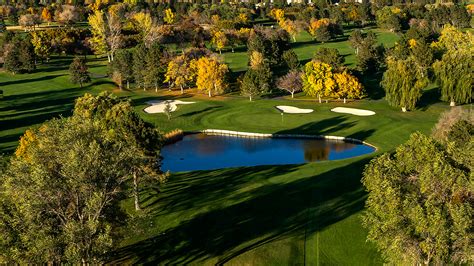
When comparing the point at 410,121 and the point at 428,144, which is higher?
the point at 428,144

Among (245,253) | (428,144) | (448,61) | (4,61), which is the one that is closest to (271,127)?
(448,61)

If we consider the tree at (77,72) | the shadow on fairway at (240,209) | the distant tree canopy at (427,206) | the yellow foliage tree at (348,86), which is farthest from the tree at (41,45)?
the distant tree canopy at (427,206)

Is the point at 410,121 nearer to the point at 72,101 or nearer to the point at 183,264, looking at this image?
the point at 183,264

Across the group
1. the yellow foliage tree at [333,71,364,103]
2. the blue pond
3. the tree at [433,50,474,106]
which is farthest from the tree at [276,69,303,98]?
the blue pond

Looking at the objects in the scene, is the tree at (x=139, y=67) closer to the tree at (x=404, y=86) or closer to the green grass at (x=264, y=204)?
the green grass at (x=264, y=204)

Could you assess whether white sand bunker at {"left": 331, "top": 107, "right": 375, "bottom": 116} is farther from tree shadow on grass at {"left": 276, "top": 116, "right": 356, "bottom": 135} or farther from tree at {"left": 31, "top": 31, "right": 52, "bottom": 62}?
tree at {"left": 31, "top": 31, "right": 52, "bottom": 62}

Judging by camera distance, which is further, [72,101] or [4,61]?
[4,61]

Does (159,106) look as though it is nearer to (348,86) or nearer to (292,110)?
(292,110)

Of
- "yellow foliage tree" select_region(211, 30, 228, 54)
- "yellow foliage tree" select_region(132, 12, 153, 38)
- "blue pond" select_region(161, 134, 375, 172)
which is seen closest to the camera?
"blue pond" select_region(161, 134, 375, 172)
